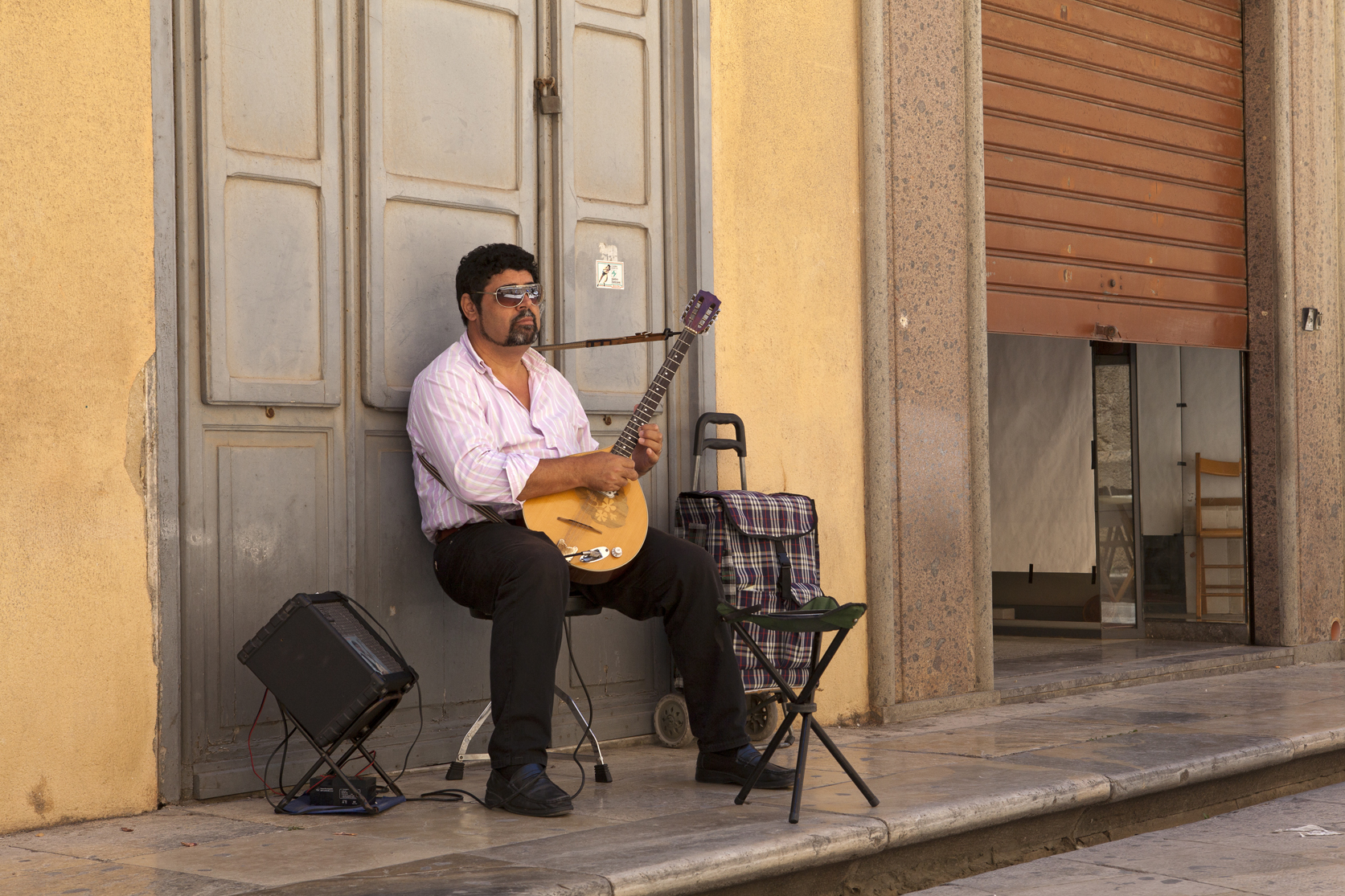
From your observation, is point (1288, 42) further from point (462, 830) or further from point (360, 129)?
point (462, 830)

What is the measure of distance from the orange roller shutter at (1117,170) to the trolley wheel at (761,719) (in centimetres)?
231

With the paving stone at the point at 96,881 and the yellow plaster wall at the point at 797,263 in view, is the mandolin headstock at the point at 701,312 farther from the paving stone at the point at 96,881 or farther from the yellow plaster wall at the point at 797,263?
the paving stone at the point at 96,881

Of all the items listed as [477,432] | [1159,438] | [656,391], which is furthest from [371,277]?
[1159,438]

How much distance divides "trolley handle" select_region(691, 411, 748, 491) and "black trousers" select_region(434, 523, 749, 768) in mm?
867

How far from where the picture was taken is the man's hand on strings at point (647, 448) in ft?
14.7

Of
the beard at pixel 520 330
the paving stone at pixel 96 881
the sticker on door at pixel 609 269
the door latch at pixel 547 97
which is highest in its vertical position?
the door latch at pixel 547 97

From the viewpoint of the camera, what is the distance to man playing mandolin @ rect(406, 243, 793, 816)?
4035 mm

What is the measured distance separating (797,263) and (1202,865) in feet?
8.96

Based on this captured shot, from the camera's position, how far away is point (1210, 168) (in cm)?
825

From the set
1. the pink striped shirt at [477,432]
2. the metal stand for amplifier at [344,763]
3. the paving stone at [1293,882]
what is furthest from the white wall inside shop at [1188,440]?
the metal stand for amplifier at [344,763]

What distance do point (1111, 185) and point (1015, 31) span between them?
3.39ft

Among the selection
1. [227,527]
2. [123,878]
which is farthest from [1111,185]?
[123,878]

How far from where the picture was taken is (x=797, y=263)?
588 cm

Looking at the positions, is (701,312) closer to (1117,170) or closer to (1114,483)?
(1117,170)
